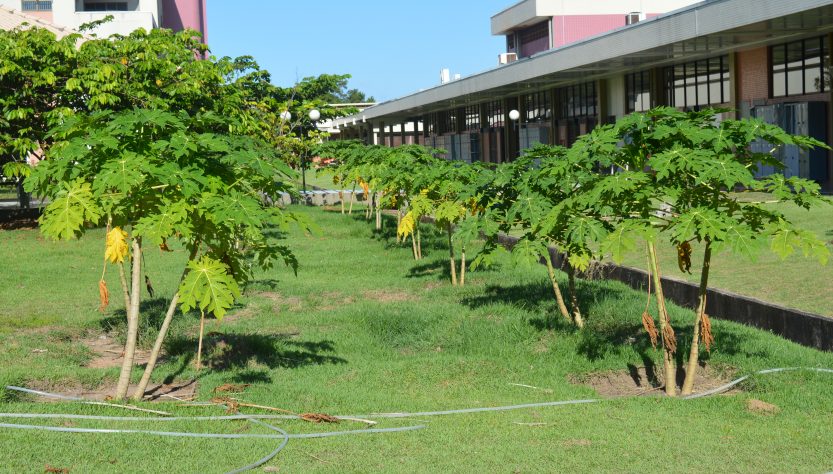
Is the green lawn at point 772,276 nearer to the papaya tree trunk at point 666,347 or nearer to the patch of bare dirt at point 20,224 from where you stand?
the papaya tree trunk at point 666,347

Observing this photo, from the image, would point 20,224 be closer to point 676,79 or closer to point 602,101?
point 676,79

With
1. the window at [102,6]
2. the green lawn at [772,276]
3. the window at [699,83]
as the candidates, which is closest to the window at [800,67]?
the window at [699,83]

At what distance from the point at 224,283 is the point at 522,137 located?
1625 inches

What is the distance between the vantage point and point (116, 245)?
9.18m

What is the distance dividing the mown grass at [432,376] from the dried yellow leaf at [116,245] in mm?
1312

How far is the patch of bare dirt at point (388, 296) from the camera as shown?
49.9ft

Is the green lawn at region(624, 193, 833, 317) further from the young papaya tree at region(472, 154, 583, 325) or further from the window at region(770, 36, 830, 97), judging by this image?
the window at region(770, 36, 830, 97)

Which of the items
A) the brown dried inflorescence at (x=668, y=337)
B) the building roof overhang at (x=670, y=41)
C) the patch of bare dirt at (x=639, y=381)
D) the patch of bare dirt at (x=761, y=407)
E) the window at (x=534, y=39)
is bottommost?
the patch of bare dirt at (x=639, y=381)

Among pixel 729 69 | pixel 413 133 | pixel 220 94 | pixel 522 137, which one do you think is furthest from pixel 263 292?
pixel 413 133

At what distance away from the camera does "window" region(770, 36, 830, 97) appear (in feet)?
86.1

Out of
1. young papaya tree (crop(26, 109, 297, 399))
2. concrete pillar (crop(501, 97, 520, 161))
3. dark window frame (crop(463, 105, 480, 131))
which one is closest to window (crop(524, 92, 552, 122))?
concrete pillar (crop(501, 97, 520, 161))

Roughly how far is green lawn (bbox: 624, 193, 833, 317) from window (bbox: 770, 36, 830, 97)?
9.74 meters

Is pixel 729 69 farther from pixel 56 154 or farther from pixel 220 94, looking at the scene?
pixel 56 154

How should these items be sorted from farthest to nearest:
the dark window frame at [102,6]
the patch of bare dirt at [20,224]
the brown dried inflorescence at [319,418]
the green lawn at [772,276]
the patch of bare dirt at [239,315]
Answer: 1. the dark window frame at [102,6]
2. the patch of bare dirt at [20,224]
3. the patch of bare dirt at [239,315]
4. the green lawn at [772,276]
5. the brown dried inflorescence at [319,418]
